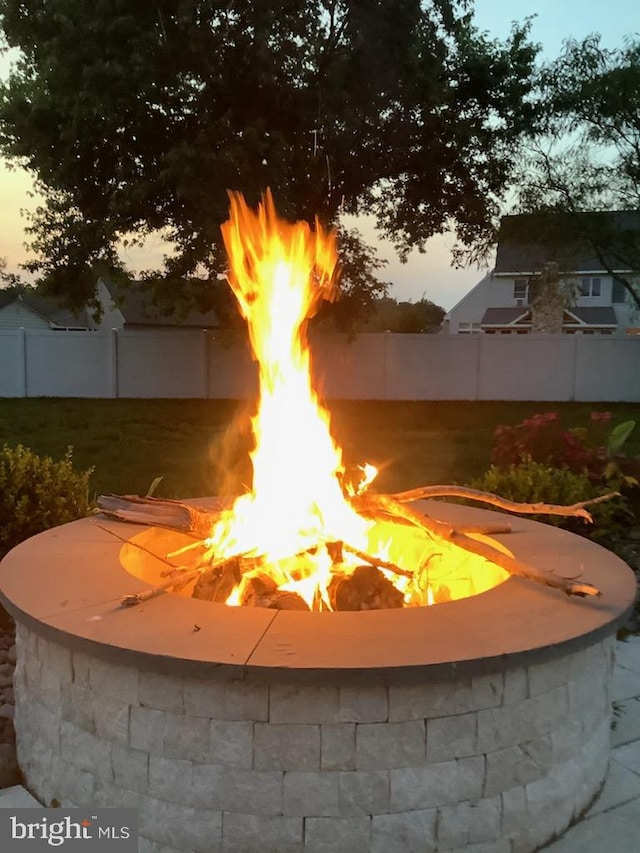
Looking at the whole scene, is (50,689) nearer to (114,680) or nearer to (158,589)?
(114,680)

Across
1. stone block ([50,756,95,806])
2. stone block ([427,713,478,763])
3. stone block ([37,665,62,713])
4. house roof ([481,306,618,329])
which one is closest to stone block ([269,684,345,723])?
stone block ([427,713,478,763])

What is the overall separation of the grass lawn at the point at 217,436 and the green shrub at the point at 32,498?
1612 mm

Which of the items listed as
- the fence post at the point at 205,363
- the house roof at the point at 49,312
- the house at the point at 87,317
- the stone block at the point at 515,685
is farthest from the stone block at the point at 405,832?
the house roof at the point at 49,312

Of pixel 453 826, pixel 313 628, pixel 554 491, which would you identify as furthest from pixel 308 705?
pixel 554 491

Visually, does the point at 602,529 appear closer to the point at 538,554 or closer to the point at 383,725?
the point at 538,554

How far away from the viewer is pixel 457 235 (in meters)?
19.4

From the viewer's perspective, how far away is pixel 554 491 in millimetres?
6395

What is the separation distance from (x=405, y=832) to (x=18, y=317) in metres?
48.0

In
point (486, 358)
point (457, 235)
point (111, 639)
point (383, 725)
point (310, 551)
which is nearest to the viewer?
point (383, 725)

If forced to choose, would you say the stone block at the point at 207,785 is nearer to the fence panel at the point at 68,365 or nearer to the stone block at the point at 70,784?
the stone block at the point at 70,784

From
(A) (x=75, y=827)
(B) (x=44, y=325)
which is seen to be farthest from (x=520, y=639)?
(B) (x=44, y=325)

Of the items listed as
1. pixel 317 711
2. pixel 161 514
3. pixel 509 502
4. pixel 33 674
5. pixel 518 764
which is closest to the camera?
pixel 317 711

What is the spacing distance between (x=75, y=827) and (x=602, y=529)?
5329mm

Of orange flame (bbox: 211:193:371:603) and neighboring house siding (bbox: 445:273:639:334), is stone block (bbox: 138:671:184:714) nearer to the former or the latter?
orange flame (bbox: 211:193:371:603)
